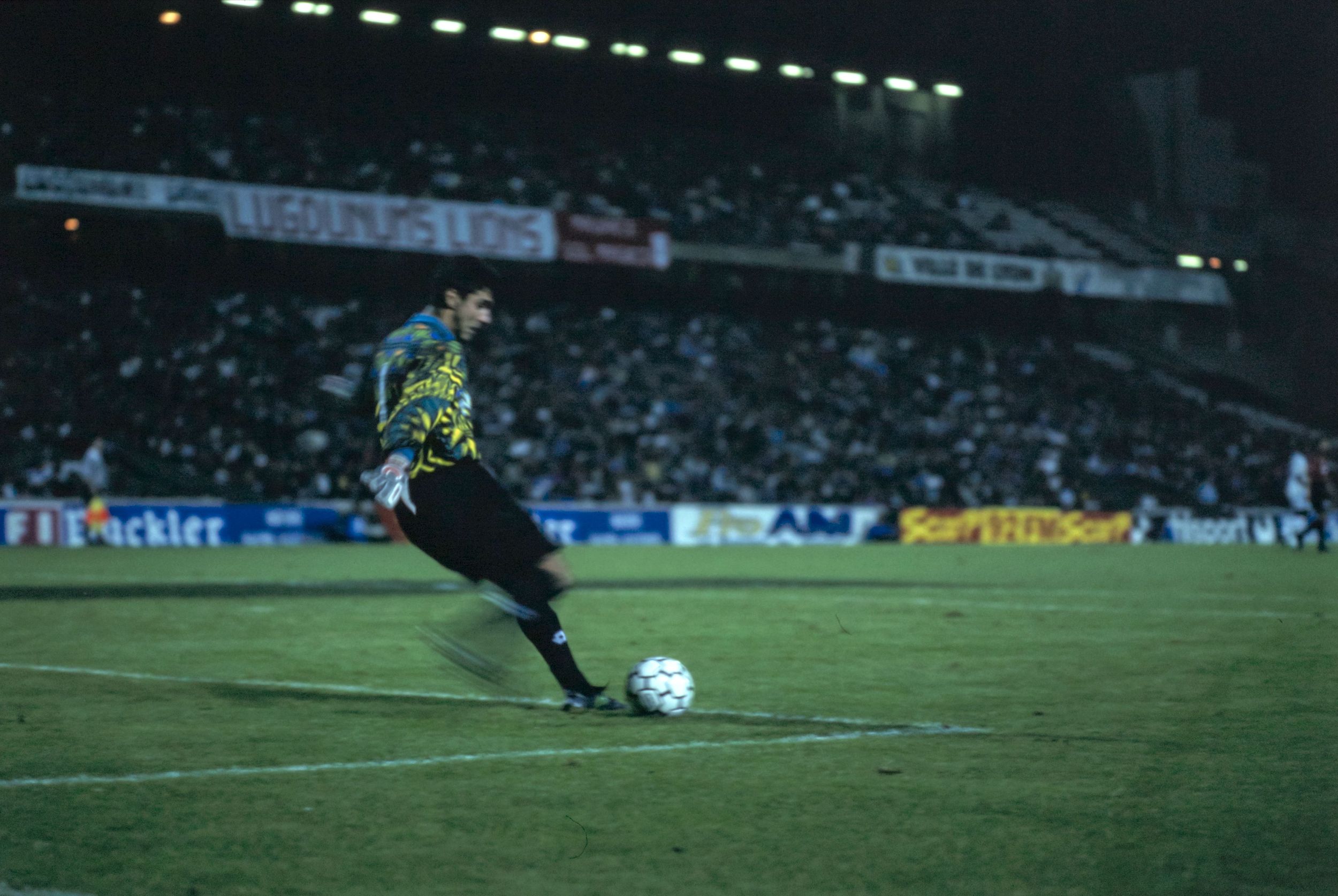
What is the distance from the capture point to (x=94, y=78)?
3772 centimetres

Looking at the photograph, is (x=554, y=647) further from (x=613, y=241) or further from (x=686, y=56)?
(x=686, y=56)

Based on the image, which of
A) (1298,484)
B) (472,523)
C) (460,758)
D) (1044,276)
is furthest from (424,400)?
(1044,276)

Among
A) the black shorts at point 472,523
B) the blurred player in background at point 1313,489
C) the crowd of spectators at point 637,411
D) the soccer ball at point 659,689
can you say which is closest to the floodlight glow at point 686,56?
the crowd of spectators at point 637,411

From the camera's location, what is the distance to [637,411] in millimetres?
37125

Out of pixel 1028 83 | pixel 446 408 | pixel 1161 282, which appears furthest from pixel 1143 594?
pixel 1028 83

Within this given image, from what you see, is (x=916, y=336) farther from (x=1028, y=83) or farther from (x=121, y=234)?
(x=121, y=234)

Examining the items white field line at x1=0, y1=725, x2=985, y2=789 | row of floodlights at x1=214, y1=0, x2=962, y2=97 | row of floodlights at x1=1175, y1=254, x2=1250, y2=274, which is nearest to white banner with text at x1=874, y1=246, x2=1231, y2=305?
row of floodlights at x1=1175, y1=254, x2=1250, y2=274

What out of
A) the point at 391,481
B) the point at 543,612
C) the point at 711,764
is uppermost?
the point at 391,481

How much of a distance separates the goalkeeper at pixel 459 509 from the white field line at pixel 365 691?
1.76 ft

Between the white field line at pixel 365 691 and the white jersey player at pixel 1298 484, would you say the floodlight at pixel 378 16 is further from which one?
the white field line at pixel 365 691

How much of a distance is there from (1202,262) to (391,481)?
46.5m

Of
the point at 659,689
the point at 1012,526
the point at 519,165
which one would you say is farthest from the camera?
the point at 519,165

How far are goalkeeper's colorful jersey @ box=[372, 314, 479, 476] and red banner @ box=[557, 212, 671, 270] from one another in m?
32.0

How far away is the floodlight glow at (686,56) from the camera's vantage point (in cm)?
4306
